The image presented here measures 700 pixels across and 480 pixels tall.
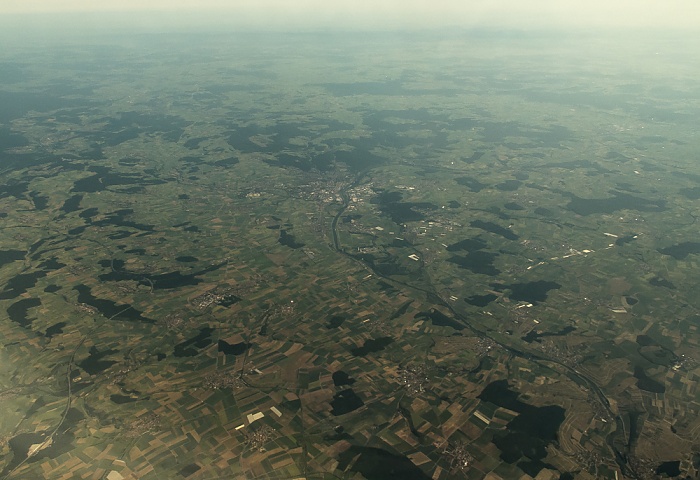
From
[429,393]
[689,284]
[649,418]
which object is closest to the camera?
[649,418]

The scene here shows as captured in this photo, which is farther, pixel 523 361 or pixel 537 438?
pixel 523 361

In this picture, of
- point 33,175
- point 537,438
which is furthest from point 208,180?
point 537,438

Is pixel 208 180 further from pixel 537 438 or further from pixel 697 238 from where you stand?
pixel 697 238

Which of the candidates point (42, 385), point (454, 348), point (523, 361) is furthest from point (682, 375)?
point (42, 385)

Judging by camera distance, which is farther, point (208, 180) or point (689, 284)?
point (208, 180)

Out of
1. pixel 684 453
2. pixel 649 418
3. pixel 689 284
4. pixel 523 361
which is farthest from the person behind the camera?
pixel 689 284

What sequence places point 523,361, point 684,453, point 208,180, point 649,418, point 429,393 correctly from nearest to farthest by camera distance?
point 684,453 → point 649,418 → point 429,393 → point 523,361 → point 208,180

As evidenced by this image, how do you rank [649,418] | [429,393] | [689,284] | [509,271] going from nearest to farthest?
[649,418] < [429,393] < [689,284] < [509,271]

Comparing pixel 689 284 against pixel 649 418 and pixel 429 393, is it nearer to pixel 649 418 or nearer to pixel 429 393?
pixel 649 418
